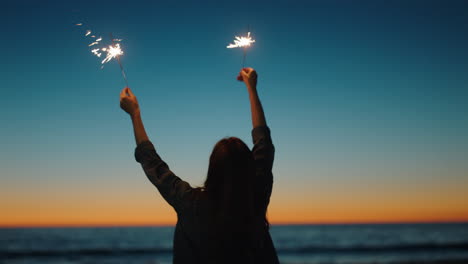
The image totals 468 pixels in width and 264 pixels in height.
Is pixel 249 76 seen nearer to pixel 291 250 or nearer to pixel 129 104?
pixel 129 104

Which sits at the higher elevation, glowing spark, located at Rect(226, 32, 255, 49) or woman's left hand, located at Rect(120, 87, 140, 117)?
glowing spark, located at Rect(226, 32, 255, 49)

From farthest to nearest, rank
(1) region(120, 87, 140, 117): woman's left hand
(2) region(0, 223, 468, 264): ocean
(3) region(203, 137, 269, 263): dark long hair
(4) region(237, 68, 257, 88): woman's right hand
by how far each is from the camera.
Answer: (2) region(0, 223, 468, 264): ocean
(4) region(237, 68, 257, 88): woman's right hand
(1) region(120, 87, 140, 117): woman's left hand
(3) region(203, 137, 269, 263): dark long hair

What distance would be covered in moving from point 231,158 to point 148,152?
1.24ft

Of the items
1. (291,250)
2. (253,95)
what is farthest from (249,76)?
(291,250)

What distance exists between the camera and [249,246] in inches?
59.2

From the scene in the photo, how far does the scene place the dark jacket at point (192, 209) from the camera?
4.83ft

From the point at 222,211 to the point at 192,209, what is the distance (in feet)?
0.36

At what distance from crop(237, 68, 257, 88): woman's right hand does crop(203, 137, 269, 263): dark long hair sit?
602 mm

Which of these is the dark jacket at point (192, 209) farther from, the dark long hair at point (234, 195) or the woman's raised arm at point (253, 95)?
the woman's raised arm at point (253, 95)

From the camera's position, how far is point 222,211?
1462 millimetres

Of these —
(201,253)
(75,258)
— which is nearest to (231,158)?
(201,253)

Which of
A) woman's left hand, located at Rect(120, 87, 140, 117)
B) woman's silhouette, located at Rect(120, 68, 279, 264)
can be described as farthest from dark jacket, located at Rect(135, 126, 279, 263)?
woman's left hand, located at Rect(120, 87, 140, 117)

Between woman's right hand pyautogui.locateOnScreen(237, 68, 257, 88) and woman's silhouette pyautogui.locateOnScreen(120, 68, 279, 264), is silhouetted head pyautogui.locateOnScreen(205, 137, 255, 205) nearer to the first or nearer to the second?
woman's silhouette pyautogui.locateOnScreen(120, 68, 279, 264)

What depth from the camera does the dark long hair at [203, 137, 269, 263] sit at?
1459 millimetres
